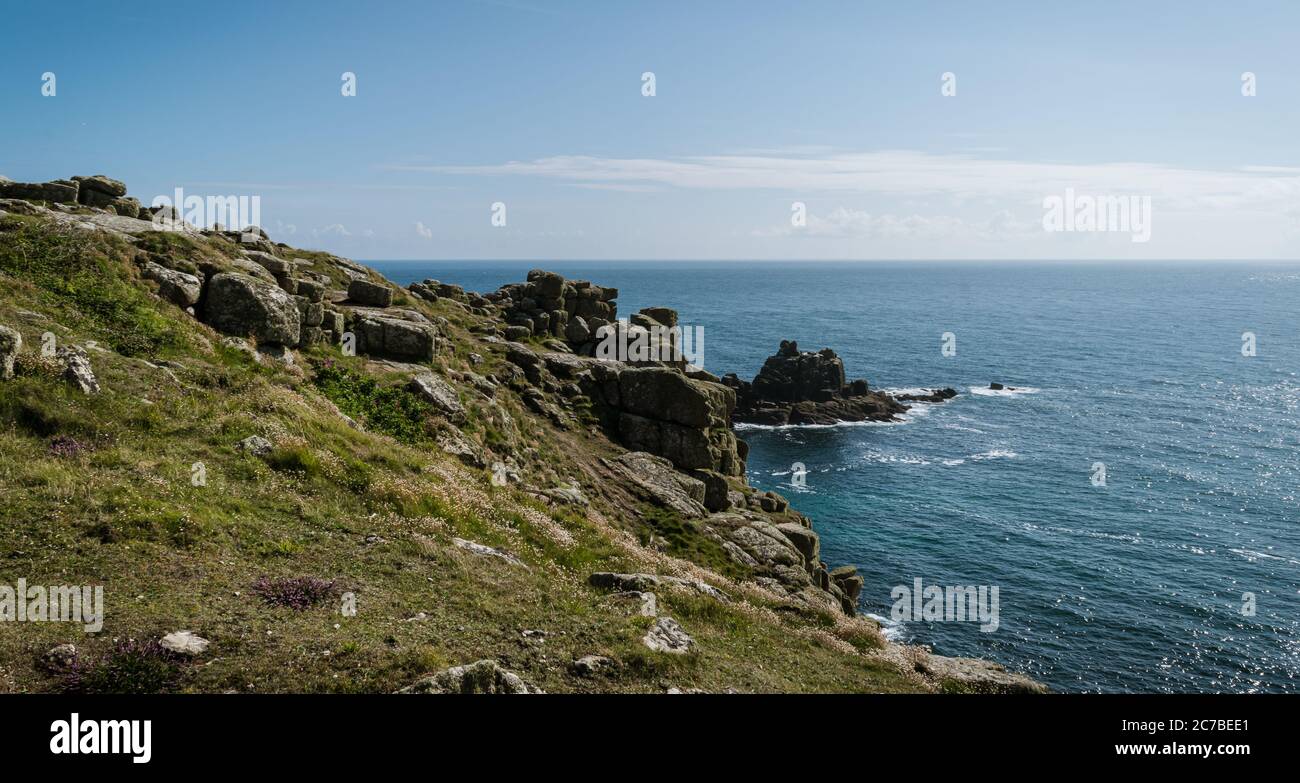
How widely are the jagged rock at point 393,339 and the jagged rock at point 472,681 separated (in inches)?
1075

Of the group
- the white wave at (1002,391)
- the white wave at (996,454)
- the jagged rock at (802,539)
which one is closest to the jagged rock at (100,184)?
the jagged rock at (802,539)

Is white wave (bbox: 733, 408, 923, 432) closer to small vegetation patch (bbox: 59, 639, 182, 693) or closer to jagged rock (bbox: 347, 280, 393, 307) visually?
jagged rock (bbox: 347, 280, 393, 307)

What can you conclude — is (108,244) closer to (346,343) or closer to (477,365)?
(346,343)

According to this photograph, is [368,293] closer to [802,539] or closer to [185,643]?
[802,539]

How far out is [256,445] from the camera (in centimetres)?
2147

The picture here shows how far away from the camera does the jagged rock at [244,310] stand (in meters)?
30.3

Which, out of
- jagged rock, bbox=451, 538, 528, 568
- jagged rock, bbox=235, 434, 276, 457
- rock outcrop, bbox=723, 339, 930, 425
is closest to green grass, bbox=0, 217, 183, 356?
jagged rock, bbox=235, 434, 276, 457

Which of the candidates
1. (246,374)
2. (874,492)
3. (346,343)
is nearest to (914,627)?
(874,492)

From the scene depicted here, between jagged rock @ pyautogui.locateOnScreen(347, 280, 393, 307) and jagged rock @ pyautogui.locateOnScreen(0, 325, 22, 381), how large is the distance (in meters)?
24.8

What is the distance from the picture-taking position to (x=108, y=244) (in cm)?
2983

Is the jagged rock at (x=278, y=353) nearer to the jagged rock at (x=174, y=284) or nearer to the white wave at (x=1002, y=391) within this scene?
the jagged rock at (x=174, y=284)

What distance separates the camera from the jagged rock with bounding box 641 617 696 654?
663 inches

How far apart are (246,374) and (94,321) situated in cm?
506

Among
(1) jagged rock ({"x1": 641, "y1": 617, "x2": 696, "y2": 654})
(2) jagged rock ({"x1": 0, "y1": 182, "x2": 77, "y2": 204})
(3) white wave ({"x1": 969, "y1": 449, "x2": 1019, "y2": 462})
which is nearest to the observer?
(1) jagged rock ({"x1": 641, "y1": 617, "x2": 696, "y2": 654})
